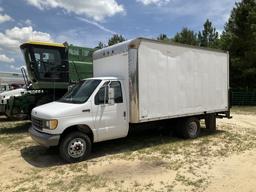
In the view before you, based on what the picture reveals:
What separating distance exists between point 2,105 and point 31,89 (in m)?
1.42

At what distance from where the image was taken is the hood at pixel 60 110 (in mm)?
7305

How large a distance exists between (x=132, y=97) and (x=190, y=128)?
2934 mm

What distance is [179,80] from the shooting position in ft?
31.7

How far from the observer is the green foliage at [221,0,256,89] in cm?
2800

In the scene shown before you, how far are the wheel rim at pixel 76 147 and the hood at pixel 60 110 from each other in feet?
2.33

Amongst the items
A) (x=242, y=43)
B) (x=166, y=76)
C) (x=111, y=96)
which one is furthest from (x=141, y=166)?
(x=242, y=43)

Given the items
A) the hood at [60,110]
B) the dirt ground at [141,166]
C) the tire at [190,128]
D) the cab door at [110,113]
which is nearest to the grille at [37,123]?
the hood at [60,110]

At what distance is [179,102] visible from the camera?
9648 mm

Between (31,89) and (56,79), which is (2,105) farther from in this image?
(56,79)

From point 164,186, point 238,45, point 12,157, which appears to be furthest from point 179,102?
point 238,45

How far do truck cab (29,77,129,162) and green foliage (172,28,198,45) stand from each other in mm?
36438

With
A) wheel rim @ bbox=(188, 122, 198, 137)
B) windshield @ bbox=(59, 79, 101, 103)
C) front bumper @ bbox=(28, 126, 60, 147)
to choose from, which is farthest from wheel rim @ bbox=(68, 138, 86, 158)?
wheel rim @ bbox=(188, 122, 198, 137)

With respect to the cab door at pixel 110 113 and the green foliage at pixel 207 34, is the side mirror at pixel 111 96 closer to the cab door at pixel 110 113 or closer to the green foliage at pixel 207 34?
the cab door at pixel 110 113

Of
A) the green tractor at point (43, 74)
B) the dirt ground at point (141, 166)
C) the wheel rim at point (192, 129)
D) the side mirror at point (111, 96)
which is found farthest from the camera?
the green tractor at point (43, 74)
